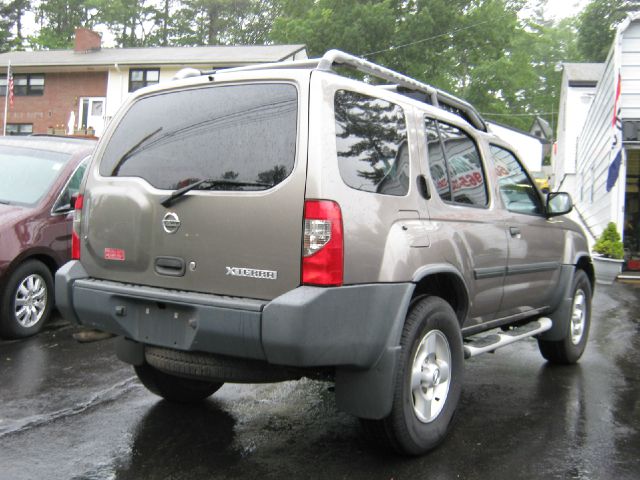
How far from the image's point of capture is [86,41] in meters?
32.3

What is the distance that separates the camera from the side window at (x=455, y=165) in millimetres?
3723

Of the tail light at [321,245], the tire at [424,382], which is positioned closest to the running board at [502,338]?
the tire at [424,382]

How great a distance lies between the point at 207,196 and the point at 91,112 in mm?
29973

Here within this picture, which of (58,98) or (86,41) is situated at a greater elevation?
(86,41)

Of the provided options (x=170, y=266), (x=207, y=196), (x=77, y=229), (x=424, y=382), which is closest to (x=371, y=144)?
(x=207, y=196)

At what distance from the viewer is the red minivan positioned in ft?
18.7

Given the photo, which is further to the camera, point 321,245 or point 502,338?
point 502,338

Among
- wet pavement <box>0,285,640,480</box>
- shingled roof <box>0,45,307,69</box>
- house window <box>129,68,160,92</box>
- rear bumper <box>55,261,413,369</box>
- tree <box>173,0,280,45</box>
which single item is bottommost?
wet pavement <box>0,285,640,480</box>

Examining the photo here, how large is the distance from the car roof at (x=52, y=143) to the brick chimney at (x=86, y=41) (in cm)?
2791

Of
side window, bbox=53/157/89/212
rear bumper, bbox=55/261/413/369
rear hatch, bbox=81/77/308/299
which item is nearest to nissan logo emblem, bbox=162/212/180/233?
rear hatch, bbox=81/77/308/299

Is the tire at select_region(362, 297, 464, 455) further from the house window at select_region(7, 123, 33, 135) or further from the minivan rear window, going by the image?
the house window at select_region(7, 123, 33, 135)

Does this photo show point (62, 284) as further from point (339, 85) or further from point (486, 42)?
point (486, 42)

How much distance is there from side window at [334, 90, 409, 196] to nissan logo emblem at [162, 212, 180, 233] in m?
0.87

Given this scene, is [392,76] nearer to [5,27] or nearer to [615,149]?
[615,149]
